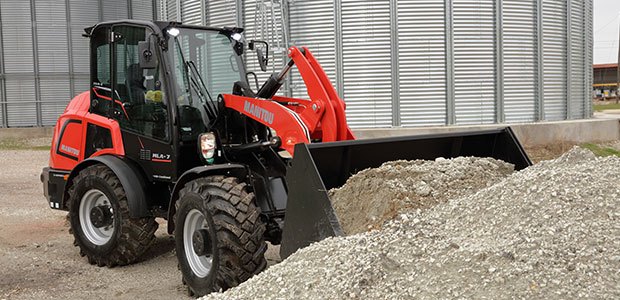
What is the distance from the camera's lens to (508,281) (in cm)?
379

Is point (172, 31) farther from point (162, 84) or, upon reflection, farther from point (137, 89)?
point (137, 89)

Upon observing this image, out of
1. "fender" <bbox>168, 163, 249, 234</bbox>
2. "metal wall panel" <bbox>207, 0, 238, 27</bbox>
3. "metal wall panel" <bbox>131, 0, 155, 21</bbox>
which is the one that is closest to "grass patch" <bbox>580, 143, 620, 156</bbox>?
"metal wall panel" <bbox>207, 0, 238, 27</bbox>

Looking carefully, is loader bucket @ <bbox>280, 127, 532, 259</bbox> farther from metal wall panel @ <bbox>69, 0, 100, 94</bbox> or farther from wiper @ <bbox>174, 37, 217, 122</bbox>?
metal wall panel @ <bbox>69, 0, 100, 94</bbox>

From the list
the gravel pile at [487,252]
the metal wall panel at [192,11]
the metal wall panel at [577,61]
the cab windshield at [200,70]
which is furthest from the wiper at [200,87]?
the metal wall panel at [577,61]

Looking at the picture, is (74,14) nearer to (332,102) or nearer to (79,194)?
(79,194)

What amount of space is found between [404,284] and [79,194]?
175 inches

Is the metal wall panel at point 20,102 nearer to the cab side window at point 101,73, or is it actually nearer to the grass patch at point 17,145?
the grass patch at point 17,145

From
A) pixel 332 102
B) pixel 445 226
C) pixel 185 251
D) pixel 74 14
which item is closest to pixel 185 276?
pixel 185 251

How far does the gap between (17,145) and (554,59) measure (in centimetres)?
1835

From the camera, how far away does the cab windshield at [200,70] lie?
6.66 meters

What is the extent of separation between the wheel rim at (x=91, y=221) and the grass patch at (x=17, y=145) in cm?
1687

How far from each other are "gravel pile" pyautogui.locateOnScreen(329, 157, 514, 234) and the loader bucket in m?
0.21

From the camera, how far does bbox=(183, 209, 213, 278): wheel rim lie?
5.83m

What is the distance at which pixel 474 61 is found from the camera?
15.8 metres
